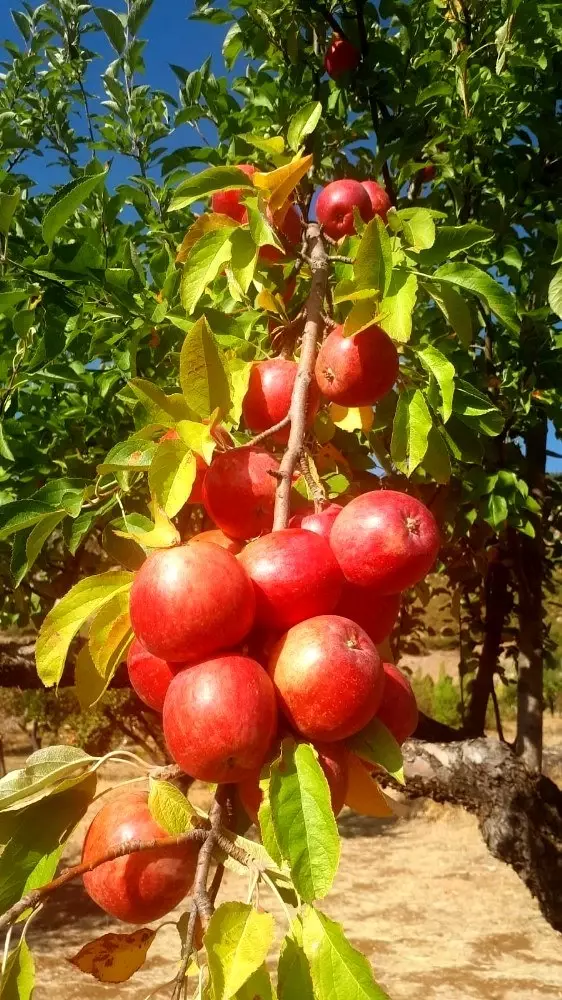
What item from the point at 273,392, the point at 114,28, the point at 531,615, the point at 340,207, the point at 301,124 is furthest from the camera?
the point at 531,615

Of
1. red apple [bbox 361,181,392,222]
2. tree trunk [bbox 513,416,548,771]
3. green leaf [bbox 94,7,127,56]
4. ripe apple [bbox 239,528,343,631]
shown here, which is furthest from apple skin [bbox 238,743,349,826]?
green leaf [bbox 94,7,127,56]

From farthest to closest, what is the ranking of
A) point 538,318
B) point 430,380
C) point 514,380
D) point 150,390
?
point 514,380 → point 538,318 → point 430,380 → point 150,390

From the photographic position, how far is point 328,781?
0.73 m

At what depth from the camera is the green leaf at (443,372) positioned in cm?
99

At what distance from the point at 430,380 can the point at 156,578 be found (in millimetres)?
528

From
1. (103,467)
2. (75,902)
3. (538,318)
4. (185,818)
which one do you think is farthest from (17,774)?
(75,902)

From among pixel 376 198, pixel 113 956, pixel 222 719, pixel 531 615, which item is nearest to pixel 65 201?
pixel 376 198

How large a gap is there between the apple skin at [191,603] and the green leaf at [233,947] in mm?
225

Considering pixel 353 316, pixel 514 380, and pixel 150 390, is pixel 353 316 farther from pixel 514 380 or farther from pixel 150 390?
pixel 514 380

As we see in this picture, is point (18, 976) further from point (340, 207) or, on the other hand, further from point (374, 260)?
point (340, 207)

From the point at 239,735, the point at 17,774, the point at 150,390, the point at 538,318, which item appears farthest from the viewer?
the point at 538,318

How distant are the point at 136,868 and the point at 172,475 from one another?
1.34 ft

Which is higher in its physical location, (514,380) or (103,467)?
(514,380)

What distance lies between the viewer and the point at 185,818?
0.71 metres
